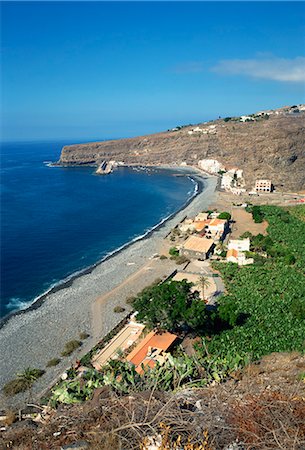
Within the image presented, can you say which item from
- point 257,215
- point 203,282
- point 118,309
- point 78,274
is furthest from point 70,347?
point 257,215

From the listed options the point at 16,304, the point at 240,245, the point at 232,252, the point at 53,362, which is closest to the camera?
the point at 53,362

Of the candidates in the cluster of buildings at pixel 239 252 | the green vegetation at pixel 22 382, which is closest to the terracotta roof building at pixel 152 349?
the green vegetation at pixel 22 382

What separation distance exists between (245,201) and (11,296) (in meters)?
43.0

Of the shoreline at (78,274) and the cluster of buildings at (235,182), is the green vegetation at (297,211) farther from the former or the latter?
the shoreline at (78,274)

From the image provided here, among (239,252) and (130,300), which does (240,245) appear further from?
(130,300)

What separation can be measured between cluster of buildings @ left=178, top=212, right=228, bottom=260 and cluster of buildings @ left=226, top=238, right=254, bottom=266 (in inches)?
80.5

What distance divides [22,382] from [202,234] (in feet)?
88.9

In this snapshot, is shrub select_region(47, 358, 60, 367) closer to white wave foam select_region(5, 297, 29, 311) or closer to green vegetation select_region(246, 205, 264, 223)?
white wave foam select_region(5, 297, 29, 311)

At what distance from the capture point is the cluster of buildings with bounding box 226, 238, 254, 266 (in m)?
34.2

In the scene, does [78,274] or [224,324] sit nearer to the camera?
[224,324]

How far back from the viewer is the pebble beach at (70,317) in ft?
69.9

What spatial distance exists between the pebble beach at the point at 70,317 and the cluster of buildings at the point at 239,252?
598 centimetres

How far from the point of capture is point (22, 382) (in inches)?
759

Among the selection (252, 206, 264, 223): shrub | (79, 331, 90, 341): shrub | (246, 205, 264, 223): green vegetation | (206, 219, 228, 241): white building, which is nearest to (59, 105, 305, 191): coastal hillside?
(246, 205, 264, 223): green vegetation
